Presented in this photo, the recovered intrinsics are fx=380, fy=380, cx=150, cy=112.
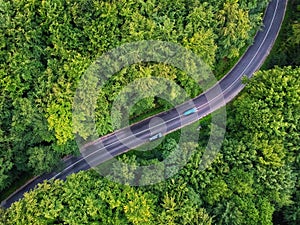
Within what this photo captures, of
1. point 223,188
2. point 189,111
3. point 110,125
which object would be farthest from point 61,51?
point 223,188

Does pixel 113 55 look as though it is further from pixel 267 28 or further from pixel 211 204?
pixel 267 28

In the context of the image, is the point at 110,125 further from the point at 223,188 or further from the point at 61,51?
the point at 223,188

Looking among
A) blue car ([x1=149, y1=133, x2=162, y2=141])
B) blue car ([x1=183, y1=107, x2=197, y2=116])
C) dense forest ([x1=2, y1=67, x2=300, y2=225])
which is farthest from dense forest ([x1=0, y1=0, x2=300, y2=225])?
blue car ([x1=183, y1=107, x2=197, y2=116])

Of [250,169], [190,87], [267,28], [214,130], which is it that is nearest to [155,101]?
[190,87]

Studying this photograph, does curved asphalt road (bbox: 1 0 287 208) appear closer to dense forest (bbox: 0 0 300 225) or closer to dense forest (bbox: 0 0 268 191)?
dense forest (bbox: 0 0 268 191)

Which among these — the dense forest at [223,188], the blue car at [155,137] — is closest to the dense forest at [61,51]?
the dense forest at [223,188]
